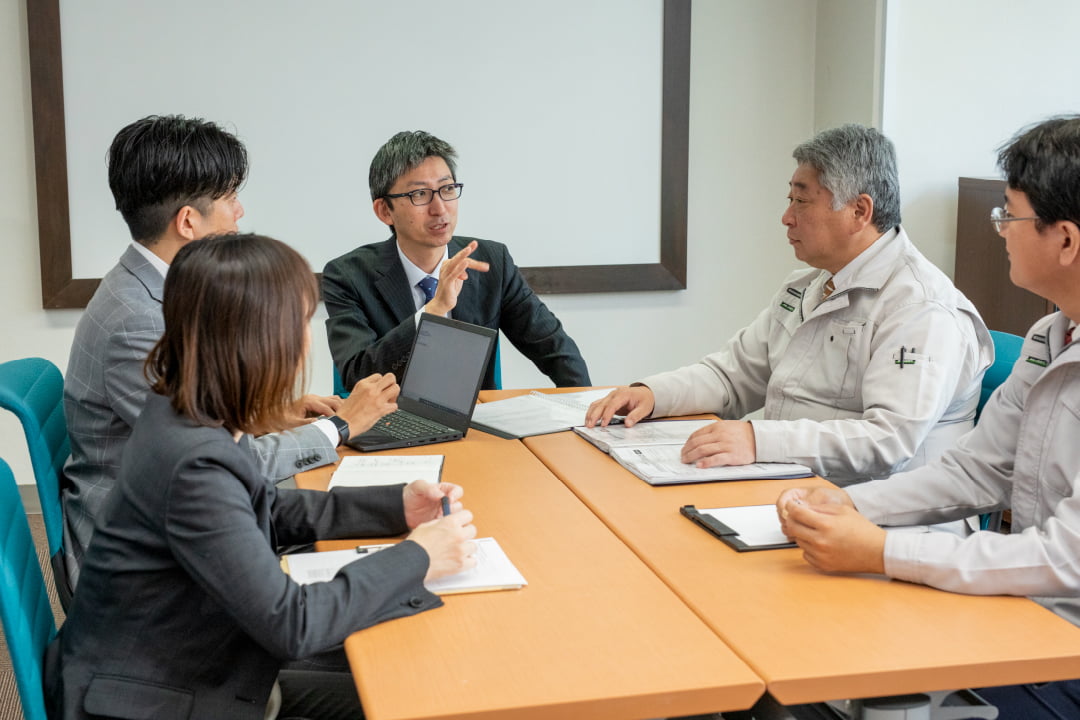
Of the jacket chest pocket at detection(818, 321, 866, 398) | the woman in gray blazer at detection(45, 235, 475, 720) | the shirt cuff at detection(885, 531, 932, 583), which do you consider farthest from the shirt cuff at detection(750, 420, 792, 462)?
the woman in gray blazer at detection(45, 235, 475, 720)

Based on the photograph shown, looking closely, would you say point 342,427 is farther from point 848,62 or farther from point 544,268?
point 848,62

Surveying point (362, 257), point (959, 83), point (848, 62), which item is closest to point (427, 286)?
point (362, 257)

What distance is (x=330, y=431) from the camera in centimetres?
212

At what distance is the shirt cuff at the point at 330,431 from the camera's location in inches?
82.4

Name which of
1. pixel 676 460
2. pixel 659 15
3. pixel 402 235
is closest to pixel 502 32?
pixel 659 15

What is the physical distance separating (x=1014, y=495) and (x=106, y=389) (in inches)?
62.2

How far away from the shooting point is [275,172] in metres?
3.93

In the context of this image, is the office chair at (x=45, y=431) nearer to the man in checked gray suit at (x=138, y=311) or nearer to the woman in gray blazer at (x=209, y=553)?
the man in checked gray suit at (x=138, y=311)

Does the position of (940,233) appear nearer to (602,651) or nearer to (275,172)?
Result: (275,172)

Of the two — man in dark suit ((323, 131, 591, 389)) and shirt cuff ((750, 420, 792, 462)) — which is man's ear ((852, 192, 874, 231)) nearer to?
shirt cuff ((750, 420, 792, 462))

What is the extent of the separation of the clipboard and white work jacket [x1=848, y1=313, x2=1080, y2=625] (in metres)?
0.19

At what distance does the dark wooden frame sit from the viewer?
12.1ft

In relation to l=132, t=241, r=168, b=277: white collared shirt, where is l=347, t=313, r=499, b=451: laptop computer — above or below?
below

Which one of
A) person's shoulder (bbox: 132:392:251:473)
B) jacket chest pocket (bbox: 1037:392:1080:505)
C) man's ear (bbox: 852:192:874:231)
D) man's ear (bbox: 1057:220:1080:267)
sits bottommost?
jacket chest pocket (bbox: 1037:392:1080:505)
